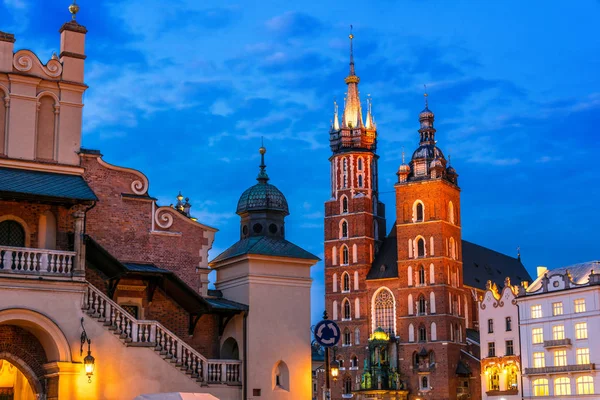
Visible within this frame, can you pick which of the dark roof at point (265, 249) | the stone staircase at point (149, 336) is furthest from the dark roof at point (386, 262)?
the stone staircase at point (149, 336)

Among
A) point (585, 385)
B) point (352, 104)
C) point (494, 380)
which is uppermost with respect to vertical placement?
point (352, 104)

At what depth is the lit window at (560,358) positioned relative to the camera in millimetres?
74494

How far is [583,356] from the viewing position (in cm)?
7312

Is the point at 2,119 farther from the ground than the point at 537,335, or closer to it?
farther from the ground

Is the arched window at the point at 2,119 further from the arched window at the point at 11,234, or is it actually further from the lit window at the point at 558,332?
the lit window at the point at 558,332

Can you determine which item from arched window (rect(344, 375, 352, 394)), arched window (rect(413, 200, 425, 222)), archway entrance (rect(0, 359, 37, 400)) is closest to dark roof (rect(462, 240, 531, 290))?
arched window (rect(413, 200, 425, 222))

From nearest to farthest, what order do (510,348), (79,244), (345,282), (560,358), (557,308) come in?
(79,244), (560,358), (557,308), (510,348), (345,282)

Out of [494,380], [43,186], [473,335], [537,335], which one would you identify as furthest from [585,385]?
[43,186]

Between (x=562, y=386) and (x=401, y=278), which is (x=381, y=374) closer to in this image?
(x=401, y=278)

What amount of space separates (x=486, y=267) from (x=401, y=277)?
62.5ft

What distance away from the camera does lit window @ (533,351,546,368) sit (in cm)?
7699

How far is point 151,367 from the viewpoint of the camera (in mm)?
25859

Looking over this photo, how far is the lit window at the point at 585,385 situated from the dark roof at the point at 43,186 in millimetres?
54426

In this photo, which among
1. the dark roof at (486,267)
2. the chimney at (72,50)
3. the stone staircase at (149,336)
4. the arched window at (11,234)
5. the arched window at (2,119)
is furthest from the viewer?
the dark roof at (486,267)
